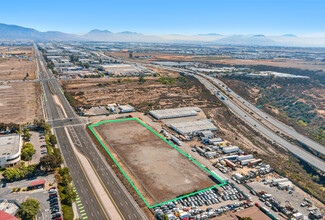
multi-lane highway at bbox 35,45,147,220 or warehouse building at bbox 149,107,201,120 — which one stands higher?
warehouse building at bbox 149,107,201,120

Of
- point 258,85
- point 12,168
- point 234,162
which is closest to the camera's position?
point 12,168

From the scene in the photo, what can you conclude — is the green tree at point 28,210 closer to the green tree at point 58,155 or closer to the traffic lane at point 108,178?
the traffic lane at point 108,178

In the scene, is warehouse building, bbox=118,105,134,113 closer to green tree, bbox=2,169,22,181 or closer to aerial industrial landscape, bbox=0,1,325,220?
aerial industrial landscape, bbox=0,1,325,220

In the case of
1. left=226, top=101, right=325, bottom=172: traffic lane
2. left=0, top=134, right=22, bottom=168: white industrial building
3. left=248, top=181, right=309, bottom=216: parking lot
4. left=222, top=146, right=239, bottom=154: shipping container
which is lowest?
left=248, top=181, right=309, bottom=216: parking lot

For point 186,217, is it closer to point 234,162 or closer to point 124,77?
point 234,162

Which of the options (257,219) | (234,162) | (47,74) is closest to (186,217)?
(257,219)

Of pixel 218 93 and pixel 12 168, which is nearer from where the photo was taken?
pixel 12 168

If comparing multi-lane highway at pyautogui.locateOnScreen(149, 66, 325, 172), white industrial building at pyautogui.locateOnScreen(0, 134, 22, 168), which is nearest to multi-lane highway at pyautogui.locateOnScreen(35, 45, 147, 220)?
white industrial building at pyautogui.locateOnScreen(0, 134, 22, 168)

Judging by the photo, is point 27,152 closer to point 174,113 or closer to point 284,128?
point 174,113
